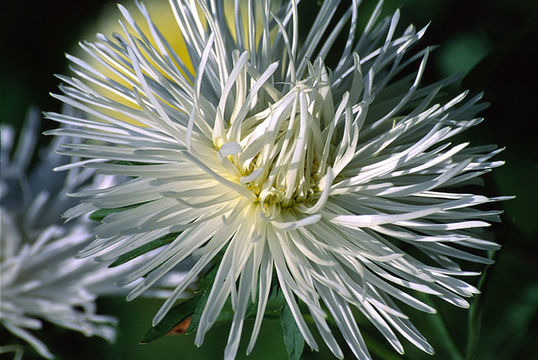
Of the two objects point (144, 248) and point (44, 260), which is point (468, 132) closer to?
point (144, 248)

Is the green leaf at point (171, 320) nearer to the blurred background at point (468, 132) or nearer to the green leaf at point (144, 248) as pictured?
the green leaf at point (144, 248)

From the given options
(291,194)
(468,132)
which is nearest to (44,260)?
(291,194)

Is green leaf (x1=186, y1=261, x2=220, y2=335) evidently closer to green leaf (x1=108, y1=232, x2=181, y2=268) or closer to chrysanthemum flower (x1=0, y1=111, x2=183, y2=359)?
green leaf (x1=108, y1=232, x2=181, y2=268)

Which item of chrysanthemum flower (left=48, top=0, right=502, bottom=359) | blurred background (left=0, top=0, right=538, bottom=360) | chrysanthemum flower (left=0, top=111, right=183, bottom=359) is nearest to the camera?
chrysanthemum flower (left=48, top=0, right=502, bottom=359)

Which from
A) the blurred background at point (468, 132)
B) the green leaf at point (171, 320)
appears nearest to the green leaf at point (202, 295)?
the green leaf at point (171, 320)

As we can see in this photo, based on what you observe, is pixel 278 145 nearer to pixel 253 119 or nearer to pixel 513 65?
pixel 253 119

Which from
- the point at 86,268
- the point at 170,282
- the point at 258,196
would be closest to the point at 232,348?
the point at 258,196

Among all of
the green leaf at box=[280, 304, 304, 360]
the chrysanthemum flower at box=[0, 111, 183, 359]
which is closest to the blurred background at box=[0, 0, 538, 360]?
the chrysanthemum flower at box=[0, 111, 183, 359]
